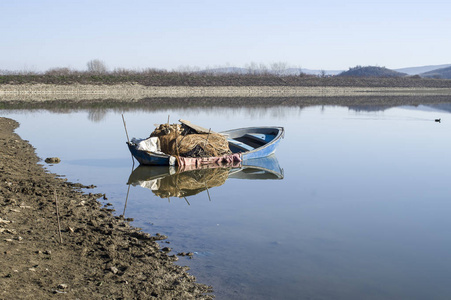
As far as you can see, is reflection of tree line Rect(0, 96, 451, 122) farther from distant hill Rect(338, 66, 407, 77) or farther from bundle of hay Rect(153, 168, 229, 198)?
distant hill Rect(338, 66, 407, 77)

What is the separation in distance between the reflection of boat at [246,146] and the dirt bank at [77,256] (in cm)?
482

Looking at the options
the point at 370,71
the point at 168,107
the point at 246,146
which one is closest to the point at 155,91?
the point at 168,107

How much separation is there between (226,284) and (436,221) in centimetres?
502

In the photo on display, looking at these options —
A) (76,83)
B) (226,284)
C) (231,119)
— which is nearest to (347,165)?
(226,284)

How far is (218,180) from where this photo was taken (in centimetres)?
1396

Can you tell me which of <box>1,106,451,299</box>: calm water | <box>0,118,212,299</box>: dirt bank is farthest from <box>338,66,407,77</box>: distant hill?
<box>0,118,212,299</box>: dirt bank

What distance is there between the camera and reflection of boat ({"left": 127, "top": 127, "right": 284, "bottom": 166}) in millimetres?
15320

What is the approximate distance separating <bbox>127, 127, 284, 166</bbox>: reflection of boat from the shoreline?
29.9 m

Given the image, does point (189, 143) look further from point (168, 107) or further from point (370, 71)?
point (370, 71)

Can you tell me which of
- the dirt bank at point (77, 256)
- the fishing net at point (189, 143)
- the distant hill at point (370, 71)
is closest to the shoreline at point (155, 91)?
the fishing net at point (189, 143)

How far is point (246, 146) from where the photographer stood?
59.6 feet

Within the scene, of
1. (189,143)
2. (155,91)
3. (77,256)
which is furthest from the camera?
(155,91)

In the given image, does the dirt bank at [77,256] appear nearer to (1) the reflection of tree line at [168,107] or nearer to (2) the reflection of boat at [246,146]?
(2) the reflection of boat at [246,146]

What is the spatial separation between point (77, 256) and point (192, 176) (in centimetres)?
766
